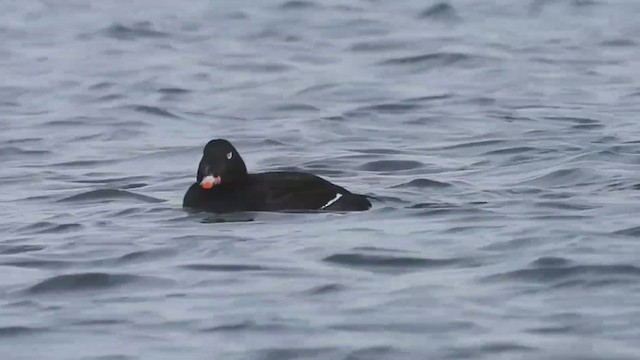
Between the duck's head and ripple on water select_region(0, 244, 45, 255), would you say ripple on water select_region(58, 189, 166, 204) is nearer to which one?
the duck's head

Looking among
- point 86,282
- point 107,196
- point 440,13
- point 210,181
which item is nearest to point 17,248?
point 86,282

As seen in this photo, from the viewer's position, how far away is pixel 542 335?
30.4 ft

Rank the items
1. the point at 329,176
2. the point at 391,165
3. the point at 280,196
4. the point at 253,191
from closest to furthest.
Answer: the point at 280,196 → the point at 253,191 → the point at 329,176 → the point at 391,165

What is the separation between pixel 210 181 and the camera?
13094 mm

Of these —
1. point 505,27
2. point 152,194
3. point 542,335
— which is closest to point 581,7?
point 505,27

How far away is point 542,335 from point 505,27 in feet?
48.6

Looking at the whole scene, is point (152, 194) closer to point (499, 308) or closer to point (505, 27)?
point (499, 308)

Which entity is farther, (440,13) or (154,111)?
(440,13)

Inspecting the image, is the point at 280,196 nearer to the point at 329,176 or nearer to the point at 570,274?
the point at 329,176

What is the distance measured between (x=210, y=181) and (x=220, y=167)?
0.35 feet

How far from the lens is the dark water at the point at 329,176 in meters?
9.62

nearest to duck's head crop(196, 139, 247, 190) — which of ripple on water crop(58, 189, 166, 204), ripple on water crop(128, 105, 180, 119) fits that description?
ripple on water crop(58, 189, 166, 204)

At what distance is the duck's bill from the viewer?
13.1 metres

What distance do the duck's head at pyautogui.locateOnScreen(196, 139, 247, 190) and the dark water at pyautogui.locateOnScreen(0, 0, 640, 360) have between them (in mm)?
278
